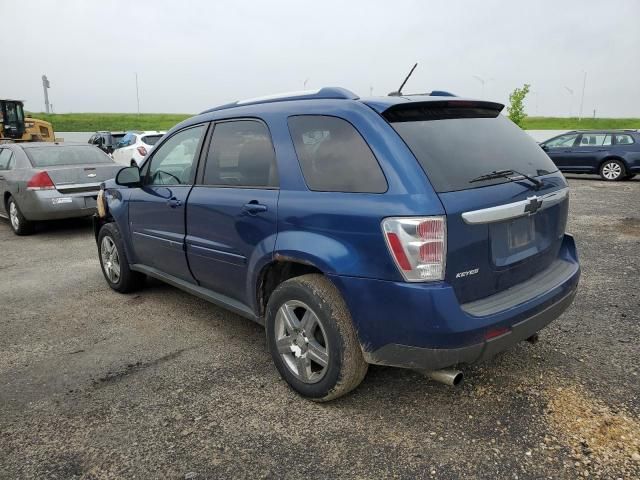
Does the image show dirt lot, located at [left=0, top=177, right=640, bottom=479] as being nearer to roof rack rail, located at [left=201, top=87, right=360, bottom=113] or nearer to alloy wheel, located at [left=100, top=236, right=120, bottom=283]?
alloy wheel, located at [left=100, top=236, right=120, bottom=283]

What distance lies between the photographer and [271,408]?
9.75 ft

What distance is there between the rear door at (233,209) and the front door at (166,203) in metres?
0.17

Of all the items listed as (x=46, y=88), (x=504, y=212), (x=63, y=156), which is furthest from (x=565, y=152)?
(x=46, y=88)

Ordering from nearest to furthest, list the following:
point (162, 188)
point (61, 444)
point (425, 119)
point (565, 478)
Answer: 1. point (565, 478)
2. point (61, 444)
3. point (425, 119)
4. point (162, 188)

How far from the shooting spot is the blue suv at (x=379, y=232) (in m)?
2.47

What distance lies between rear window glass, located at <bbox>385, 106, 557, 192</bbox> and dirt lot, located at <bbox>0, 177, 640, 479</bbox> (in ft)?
4.18

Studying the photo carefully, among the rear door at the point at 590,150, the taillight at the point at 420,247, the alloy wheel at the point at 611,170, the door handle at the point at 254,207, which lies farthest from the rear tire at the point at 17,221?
the alloy wheel at the point at 611,170

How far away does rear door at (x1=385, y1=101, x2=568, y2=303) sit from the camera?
2.51 metres

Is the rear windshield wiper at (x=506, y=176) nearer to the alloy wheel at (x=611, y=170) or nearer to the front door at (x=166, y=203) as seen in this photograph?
the front door at (x=166, y=203)

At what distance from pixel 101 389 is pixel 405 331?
6.60 feet

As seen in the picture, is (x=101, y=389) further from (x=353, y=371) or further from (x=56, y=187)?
(x=56, y=187)

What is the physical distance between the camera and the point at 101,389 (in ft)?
10.7

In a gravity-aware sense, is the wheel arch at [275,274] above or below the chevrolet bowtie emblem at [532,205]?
below

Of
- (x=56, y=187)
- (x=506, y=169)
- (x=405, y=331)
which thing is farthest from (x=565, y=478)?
(x=56, y=187)
